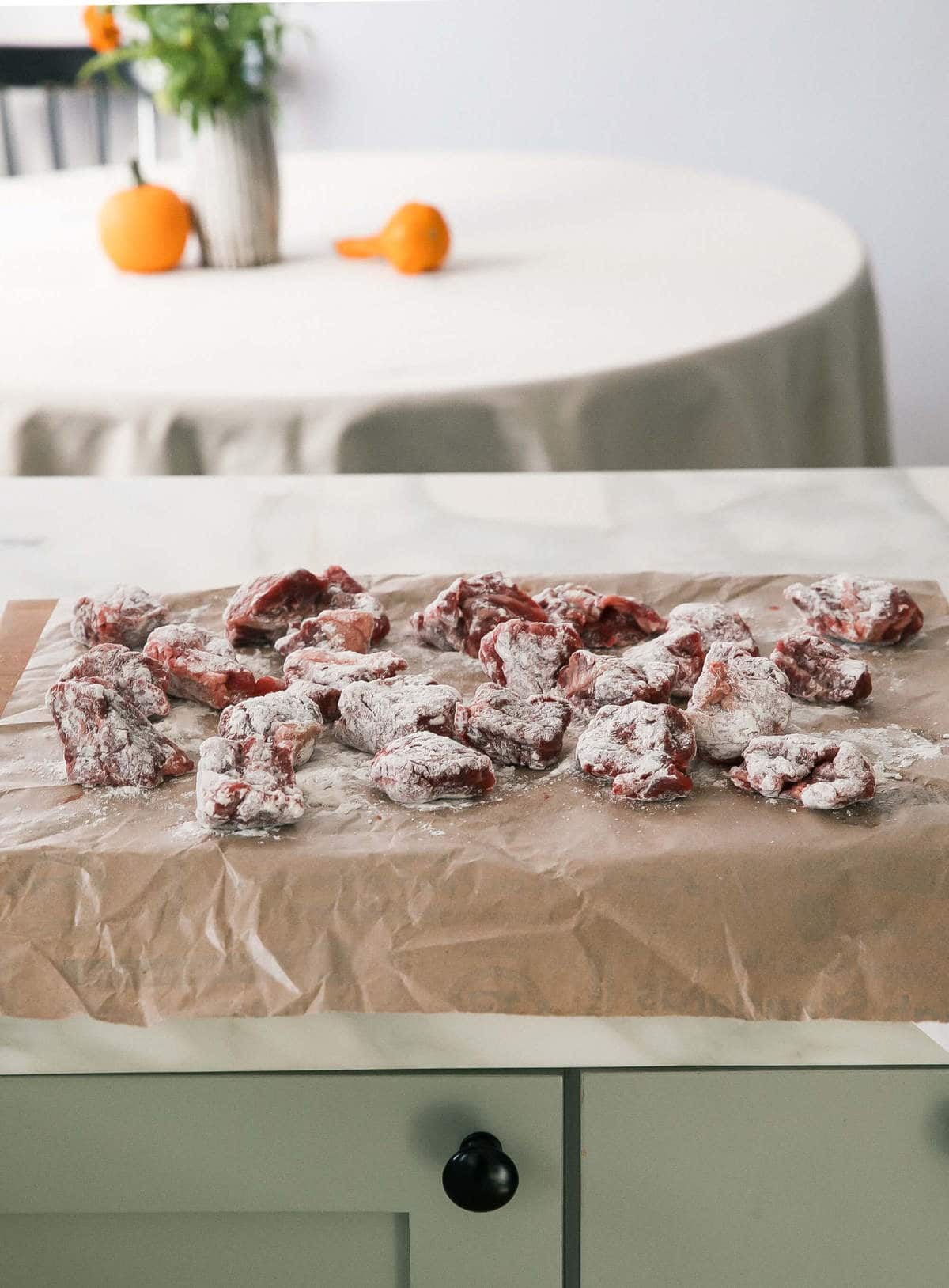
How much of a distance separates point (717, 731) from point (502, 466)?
35.1 inches

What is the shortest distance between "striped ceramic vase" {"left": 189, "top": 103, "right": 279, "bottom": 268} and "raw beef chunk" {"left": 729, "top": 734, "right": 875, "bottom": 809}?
1.57 meters

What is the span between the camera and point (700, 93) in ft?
13.2

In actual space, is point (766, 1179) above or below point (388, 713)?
below

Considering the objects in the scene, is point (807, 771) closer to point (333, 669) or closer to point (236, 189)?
point (333, 669)

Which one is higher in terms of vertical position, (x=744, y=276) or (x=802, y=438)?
(x=744, y=276)

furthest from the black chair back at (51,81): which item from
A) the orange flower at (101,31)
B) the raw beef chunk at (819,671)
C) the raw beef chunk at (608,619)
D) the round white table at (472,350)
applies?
the raw beef chunk at (819,671)

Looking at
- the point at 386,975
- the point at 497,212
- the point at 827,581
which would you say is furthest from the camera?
the point at 497,212

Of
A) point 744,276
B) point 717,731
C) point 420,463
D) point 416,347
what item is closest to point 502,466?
point 420,463

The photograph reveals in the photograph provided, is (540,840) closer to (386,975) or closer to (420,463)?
(386,975)

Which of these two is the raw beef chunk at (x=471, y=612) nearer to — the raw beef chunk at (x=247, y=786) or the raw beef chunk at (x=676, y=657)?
the raw beef chunk at (x=676, y=657)

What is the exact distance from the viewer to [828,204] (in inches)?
161

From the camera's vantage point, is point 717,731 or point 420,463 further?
point 420,463

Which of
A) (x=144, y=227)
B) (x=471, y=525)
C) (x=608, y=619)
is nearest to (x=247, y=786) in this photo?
(x=608, y=619)

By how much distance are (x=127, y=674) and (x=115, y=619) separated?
10 centimetres
